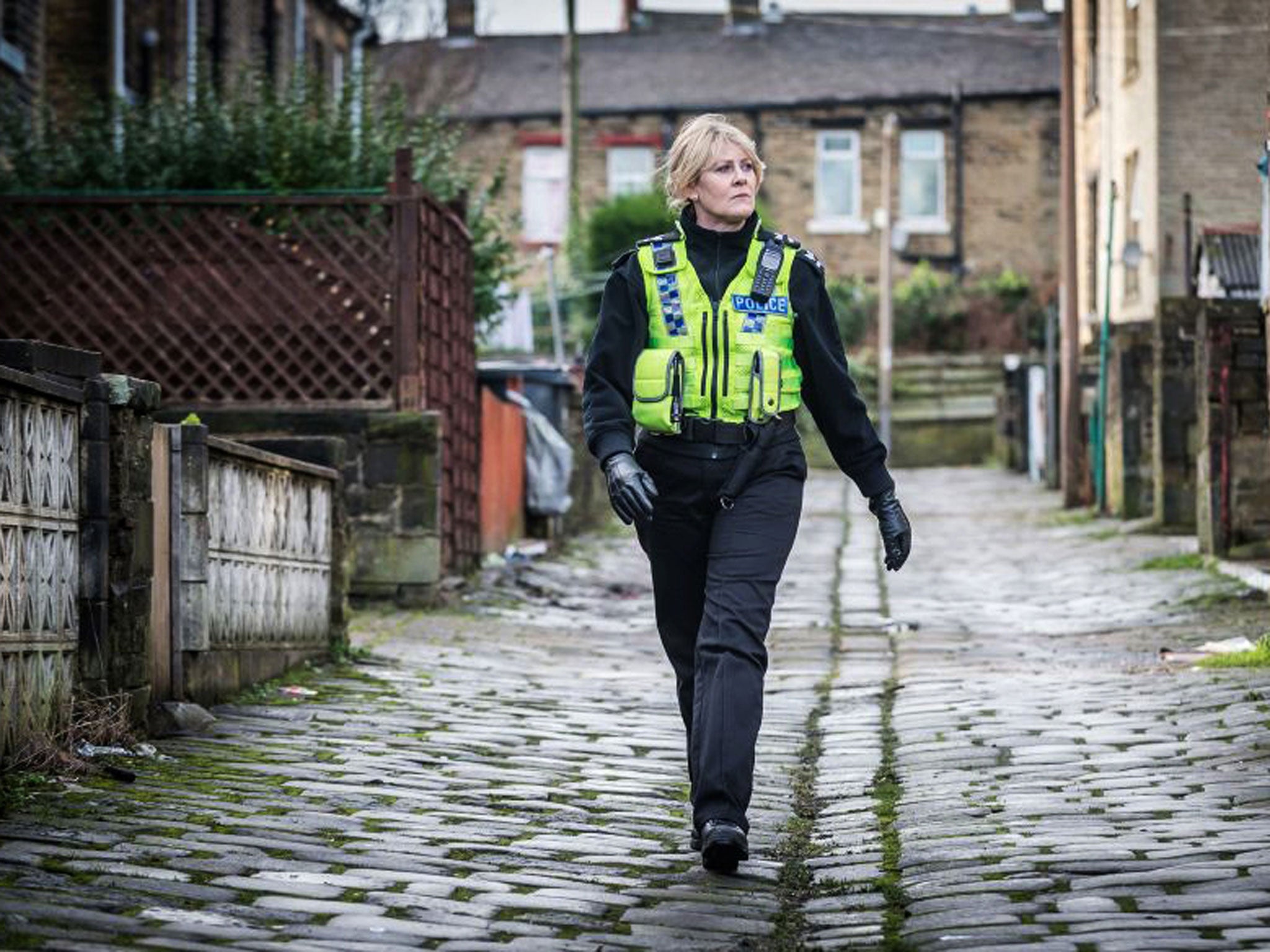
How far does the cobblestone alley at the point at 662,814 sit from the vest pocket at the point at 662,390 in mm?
1197

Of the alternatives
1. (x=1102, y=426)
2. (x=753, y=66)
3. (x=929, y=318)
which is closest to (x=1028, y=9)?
(x=753, y=66)

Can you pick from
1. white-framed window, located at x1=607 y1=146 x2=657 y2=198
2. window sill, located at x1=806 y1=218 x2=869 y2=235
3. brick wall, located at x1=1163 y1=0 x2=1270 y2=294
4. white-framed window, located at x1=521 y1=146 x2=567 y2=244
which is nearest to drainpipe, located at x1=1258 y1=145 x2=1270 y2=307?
brick wall, located at x1=1163 y1=0 x2=1270 y2=294

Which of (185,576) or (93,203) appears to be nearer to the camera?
(185,576)

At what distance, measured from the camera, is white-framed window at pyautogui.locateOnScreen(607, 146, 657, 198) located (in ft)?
160

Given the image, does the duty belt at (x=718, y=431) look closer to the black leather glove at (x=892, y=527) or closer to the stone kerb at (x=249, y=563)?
the black leather glove at (x=892, y=527)

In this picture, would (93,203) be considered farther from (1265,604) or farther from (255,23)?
(255,23)

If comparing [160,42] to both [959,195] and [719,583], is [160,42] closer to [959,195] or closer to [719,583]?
[959,195]

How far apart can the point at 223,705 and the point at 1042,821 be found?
12.5ft

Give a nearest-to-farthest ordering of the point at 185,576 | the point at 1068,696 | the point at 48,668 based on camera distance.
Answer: the point at 48,668 → the point at 185,576 → the point at 1068,696

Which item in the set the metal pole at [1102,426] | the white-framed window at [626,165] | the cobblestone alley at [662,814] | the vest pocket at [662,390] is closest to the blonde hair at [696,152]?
the vest pocket at [662,390]

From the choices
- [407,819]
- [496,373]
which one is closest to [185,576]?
[407,819]

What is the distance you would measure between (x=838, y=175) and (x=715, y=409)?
140ft

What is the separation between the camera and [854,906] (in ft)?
19.2

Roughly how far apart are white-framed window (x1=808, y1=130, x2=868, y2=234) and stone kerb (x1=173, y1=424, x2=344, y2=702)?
3715cm
